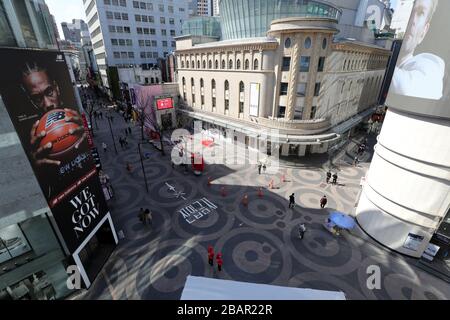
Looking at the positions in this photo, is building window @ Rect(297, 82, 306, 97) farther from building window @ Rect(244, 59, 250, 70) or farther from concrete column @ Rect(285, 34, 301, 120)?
building window @ Rect(244, 59, 250, 70)

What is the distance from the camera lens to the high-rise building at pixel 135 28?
62375 millimetres

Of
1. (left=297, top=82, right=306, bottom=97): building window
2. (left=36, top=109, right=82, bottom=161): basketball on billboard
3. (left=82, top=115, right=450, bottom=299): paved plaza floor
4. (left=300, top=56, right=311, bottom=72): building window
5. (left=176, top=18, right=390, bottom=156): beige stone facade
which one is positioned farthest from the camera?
(left=297, top=82, right=306, bottom=97): building window

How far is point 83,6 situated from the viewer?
261 ft

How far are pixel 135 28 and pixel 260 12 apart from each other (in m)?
47.7

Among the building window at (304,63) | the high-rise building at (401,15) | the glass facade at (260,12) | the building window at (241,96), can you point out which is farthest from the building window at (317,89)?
the high-rise building at (401,15)

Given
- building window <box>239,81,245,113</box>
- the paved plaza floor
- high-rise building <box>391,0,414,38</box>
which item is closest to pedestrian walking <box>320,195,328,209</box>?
the paved plaza floor

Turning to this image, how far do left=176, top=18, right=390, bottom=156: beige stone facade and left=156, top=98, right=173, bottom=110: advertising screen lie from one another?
707 centimetres

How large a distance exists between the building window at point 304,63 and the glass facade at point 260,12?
14.3 m

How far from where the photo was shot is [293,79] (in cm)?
2767

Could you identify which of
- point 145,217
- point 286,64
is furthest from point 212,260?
point 286,64

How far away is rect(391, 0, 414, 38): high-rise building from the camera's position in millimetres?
63438

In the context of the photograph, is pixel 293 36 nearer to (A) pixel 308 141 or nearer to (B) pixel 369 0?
(A) pixel 308 141

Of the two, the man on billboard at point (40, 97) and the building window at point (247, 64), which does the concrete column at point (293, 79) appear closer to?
the building window at point (247, 64)

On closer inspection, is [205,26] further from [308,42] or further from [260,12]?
[308,42]
